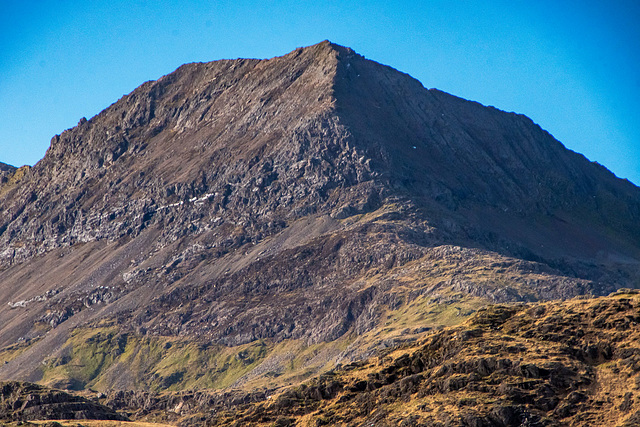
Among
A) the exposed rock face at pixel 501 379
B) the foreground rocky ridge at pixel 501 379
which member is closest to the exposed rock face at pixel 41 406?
the foreground rocky ridge at pixel 501 379

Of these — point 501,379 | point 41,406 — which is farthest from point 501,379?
point 41,406

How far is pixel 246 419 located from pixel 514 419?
35.4 m

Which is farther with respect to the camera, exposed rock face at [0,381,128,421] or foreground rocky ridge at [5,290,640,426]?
exposed rock face at [0,381,128,421]

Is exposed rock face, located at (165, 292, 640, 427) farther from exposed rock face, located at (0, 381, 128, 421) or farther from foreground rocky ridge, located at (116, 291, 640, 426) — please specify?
exposed rock face, located at (0, 381, 128, 421)

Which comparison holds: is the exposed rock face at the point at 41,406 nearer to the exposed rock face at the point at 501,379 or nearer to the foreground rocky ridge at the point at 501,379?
the foreground rocky ridge at the point at 501,379

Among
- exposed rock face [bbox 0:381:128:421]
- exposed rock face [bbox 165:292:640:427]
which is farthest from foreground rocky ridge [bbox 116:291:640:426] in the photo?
exposed rock face [bbox 0:381:128:421]

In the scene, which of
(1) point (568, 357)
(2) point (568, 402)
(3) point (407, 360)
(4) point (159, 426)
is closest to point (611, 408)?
(2) point (568, 402)

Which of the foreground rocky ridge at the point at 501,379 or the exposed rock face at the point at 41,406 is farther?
the exposed rock face at the point at 41,406

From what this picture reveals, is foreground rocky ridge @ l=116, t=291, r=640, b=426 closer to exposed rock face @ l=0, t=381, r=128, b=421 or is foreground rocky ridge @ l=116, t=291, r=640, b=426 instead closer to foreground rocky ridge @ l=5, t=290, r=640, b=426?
foreground rocky ridge @ l=5, t=290, r=640, b=426

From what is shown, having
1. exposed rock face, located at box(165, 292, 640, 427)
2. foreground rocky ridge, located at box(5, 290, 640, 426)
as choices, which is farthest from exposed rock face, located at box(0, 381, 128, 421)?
exposed rock face, located at box(165, 292, 640, 427)

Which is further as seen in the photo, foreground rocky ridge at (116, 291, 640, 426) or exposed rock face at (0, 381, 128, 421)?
exposed rock face at (0, 381, 128, 421)

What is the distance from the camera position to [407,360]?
103875mm

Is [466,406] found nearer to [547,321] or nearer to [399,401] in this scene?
[399,401]

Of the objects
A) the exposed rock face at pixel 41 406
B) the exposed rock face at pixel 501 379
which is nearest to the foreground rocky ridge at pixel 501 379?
the exposed rock face at pixel 501 379
